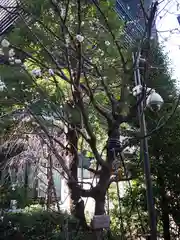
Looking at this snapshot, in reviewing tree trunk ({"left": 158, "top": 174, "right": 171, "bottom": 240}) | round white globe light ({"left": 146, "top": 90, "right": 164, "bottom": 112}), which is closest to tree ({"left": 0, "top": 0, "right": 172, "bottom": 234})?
round white globe light ({"left": 146, "top": 90, "right": 164, "bottom": 112})

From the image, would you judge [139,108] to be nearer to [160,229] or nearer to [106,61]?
[106,61]

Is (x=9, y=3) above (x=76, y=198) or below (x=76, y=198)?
above

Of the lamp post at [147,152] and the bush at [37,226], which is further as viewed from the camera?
the bush at [37,226]

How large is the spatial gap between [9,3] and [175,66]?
15.6ft

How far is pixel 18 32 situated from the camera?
154 inches

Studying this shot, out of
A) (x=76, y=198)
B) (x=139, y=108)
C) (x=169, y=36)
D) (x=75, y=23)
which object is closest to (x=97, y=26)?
(x=75, y=23)

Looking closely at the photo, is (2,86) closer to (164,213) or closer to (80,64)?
(80,64)

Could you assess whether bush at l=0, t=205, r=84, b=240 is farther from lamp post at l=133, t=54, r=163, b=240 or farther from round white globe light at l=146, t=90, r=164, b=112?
round white globe light at l=146, t=90, r=164, b=112

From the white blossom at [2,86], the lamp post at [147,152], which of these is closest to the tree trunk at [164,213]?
the lamp post at [147,152]

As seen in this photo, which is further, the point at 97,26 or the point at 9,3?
the point at 9,3

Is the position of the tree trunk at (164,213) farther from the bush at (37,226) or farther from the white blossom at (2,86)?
the white blossom at (2,86)

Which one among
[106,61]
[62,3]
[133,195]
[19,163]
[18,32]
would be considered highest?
[62,3]

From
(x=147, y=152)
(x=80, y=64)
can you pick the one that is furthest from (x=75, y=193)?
(x=80, y=64)

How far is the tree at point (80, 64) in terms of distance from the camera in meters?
3.51
